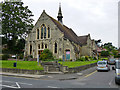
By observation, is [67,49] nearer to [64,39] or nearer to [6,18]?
[64,39]

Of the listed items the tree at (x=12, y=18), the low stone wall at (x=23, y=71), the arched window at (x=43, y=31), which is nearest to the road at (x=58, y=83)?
the low stone wall at (x=23, y=71)

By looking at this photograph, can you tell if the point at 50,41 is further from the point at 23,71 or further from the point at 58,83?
the point at 58,83

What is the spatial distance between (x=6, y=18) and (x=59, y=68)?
62.8ft

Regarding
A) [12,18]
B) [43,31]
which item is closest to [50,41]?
[43,31]

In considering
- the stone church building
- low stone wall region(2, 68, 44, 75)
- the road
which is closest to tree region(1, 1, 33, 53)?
the stone church building

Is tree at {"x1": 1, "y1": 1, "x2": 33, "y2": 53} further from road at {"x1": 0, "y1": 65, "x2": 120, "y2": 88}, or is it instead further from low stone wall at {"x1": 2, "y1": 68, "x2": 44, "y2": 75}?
road at {"x1": 0, "y1": 65, "x2": 120, "y2": 88}

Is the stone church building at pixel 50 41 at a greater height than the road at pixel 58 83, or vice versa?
the stone church building at pixel 50 41

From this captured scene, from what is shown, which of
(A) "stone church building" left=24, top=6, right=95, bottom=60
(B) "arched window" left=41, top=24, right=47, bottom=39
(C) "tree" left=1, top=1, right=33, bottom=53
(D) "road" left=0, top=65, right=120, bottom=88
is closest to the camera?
(D) "road" left=0, top=65, right=120, bottom=88

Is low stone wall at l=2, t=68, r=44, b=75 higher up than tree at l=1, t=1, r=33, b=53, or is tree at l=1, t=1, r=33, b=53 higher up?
tree at l=1, t=1, r=33, b=53

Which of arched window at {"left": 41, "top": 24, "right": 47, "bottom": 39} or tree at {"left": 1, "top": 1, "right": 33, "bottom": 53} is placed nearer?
tree at {"left": 1, "top": 1, "right": 33, "bottom": 53}

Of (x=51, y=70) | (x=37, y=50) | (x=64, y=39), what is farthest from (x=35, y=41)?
(x=51, y=70)

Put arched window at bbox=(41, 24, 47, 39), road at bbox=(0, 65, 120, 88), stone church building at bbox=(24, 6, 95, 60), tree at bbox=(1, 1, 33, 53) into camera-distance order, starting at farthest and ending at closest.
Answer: arched window at bbox=(41, 24, 47, 39), stone church building at bbox=(24, 6, 95, 60), tree at bbox=(1, 1, 33, 53), road at bbox=(0, 65, 120, 88)

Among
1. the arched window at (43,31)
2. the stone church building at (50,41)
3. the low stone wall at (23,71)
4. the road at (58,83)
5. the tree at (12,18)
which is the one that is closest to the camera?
the road at (58,83)

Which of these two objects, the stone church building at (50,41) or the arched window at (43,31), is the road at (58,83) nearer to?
the stone church building at (50,41)
